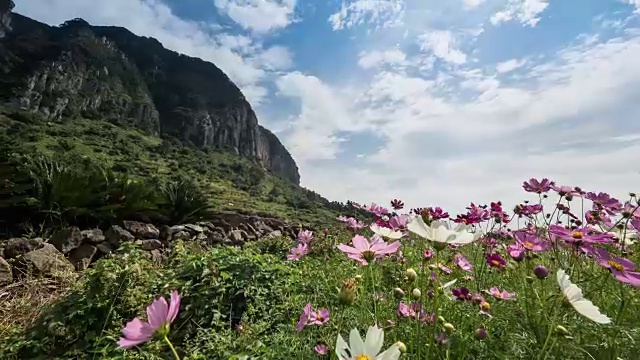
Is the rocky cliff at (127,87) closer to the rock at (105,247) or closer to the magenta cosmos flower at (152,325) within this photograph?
the rock at (105,247)

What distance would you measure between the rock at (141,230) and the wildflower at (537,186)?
4.22 metres

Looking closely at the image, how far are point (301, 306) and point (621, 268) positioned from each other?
1479 millimetres

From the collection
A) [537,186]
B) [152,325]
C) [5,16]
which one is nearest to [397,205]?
[537,186]

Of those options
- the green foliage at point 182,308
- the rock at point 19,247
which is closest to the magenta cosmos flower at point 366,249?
the green foliage at point 182,308

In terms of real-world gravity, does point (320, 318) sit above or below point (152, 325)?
below

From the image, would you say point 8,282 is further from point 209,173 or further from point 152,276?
point 209,173

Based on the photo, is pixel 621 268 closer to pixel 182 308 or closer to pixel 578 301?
pixel 578 301

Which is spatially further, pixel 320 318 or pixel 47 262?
pixel 47 262

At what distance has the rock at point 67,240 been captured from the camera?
13.0 feet

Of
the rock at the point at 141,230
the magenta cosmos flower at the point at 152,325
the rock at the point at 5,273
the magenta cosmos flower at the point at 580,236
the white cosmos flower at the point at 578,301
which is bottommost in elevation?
the rock at the point at 5,273

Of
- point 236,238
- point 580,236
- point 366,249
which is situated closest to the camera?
point 366,249

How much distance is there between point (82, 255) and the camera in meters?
3.99

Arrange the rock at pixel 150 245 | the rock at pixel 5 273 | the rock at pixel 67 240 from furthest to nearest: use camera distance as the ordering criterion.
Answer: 1. the rock at pixel 150 245
2. the rock at pixel 67 240
3. the rock at pixel 5 273

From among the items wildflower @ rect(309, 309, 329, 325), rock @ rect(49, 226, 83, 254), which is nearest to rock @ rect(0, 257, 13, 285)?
rock @ rect(49, 226, 83, 254)
